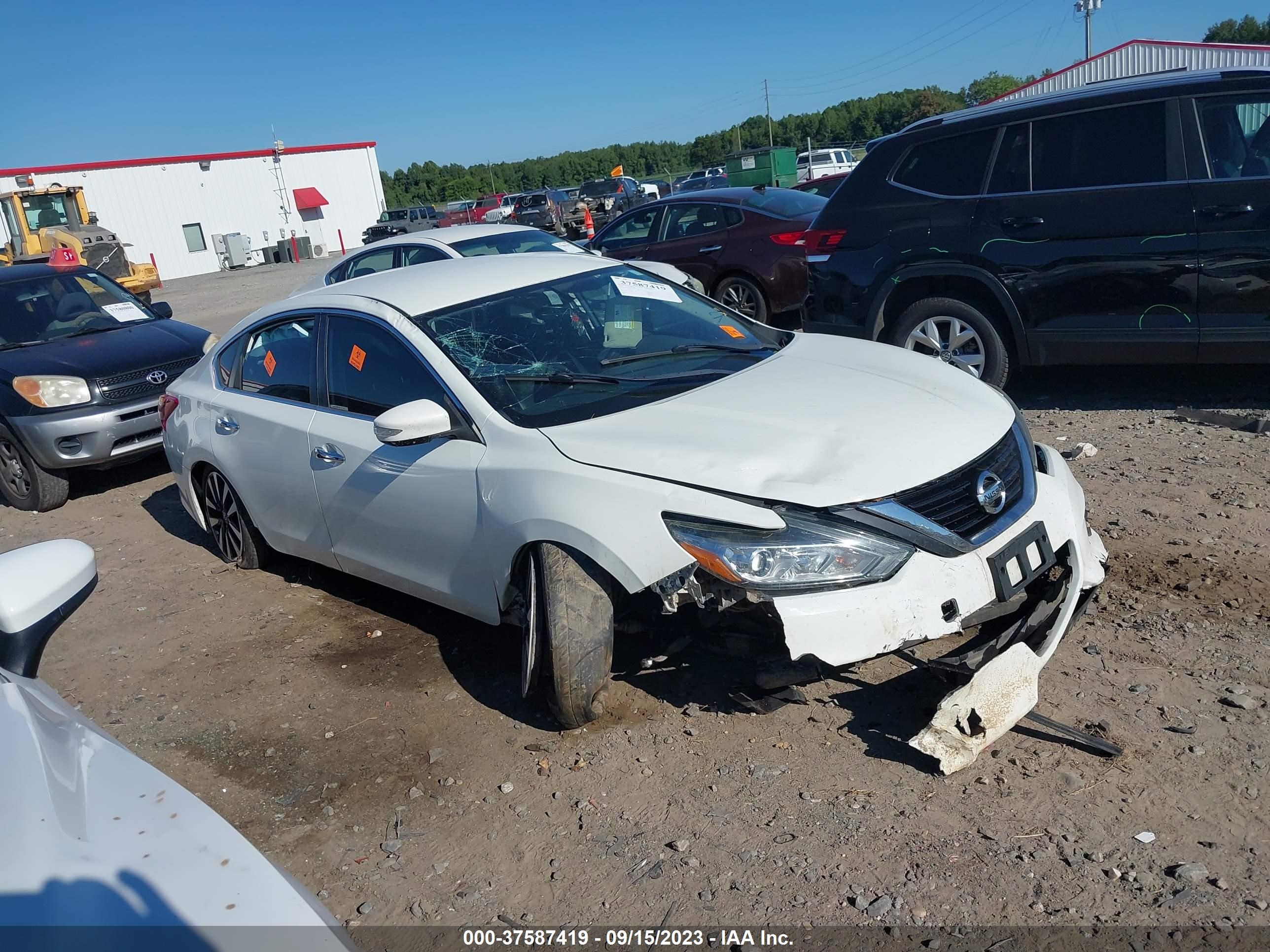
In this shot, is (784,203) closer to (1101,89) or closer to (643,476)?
(1101,89)

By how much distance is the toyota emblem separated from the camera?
3.40m

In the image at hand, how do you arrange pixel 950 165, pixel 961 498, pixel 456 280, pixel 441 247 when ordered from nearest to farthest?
pixel 961 498 → pixel 456 280 → pixel 950 165 → pixel 441 247

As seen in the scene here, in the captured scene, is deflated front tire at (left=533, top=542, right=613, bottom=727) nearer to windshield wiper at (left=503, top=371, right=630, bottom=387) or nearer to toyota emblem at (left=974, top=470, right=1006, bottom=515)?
windshield wiper at (left=503, top=371, right=630, bottom=387)

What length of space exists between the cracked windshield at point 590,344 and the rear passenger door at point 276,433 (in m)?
0.93

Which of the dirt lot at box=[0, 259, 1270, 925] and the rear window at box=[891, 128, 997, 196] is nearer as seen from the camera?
the dirt lot at box=[0, 259, 1270, 925]

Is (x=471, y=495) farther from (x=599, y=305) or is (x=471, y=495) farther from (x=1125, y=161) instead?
(x=1125, y=161)

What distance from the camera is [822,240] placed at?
290 inches

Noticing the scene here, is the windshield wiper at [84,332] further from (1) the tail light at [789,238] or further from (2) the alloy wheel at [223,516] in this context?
(1) the tail light at [789,238]

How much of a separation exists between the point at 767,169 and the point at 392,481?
33.6 meters

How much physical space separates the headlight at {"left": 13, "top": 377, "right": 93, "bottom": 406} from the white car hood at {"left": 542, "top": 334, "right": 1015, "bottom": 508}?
554 centimetres

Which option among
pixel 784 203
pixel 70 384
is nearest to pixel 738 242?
pixel 784 203

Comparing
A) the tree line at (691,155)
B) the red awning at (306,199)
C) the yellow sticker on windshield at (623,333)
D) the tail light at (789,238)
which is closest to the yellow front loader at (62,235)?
the tail light at (789,238)

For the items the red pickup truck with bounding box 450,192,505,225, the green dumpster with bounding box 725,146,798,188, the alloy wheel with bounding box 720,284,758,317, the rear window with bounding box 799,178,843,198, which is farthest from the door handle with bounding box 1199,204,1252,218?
the red pickup truck with bounding box 450,192,505,225

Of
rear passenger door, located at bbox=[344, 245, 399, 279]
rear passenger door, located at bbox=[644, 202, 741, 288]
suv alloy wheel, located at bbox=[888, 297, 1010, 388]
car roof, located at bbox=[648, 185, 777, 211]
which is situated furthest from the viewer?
car roof, located at bbox=[648, 185, 777, 211]
